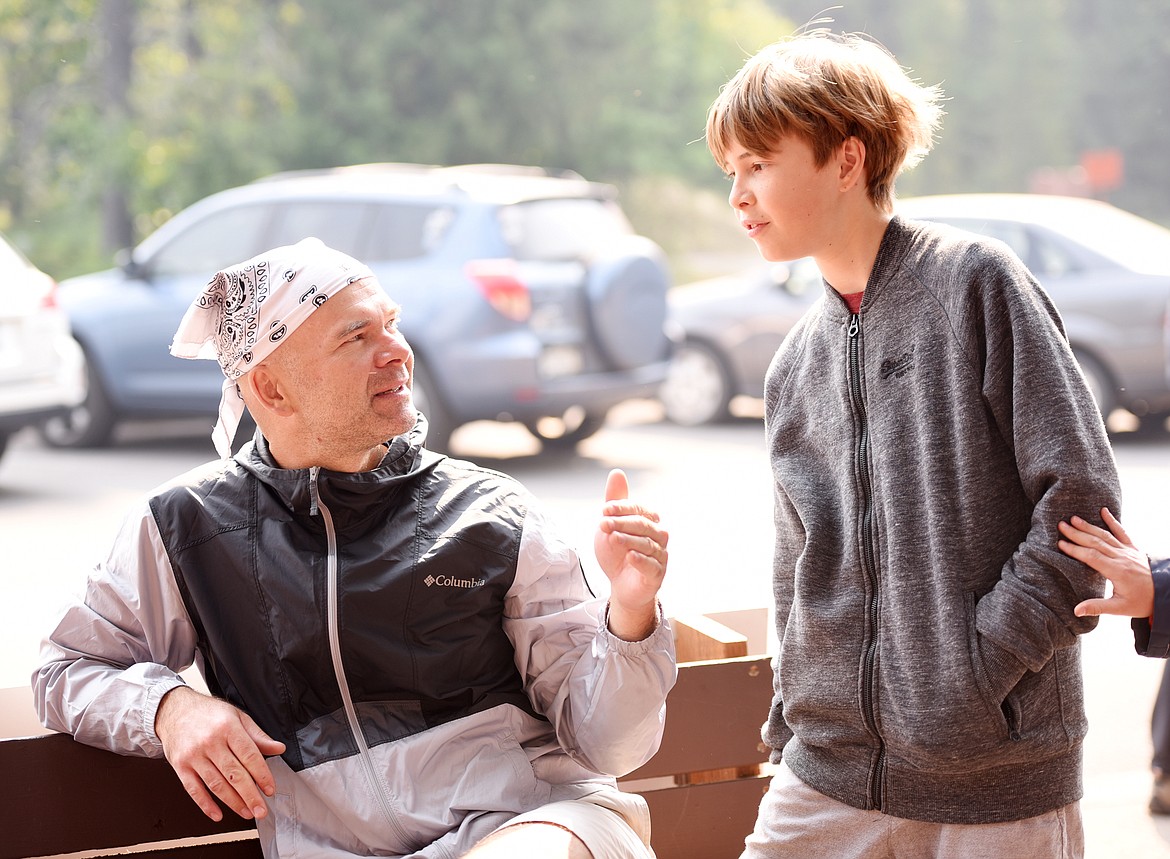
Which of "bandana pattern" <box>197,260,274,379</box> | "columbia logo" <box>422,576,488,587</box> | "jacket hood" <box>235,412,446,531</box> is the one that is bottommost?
"columbia logo" <box>422,576,488,587</box>

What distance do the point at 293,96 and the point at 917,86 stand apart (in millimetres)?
6653

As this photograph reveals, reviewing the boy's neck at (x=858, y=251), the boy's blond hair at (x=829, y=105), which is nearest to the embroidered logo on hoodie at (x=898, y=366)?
the boy's neck at (x=858, y=251)

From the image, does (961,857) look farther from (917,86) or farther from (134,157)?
(134,157)

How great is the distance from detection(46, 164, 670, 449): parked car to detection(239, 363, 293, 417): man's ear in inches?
136

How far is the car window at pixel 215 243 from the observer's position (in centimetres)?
560

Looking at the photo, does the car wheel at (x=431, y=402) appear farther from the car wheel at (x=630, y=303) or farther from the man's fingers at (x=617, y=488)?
the man's fingers at (x=617, y=488)

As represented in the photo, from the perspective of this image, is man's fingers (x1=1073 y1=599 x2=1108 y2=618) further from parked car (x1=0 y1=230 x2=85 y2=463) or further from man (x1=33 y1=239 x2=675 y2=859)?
parked car (x1=0 y1=230 x2=85 y2=463)

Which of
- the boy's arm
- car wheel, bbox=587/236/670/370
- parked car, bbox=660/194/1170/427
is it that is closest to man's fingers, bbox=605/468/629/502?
the boy's arm

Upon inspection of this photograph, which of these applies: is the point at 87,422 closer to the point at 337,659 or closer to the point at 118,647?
the point at 118,647

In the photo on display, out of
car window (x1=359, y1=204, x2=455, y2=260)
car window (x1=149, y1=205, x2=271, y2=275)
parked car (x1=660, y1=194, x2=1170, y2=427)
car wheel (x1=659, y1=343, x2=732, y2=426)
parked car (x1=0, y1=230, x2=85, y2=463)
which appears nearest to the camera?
parked car (x1=0, y1=230, x2=85, y2=463)

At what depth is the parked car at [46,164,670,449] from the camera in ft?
18.0

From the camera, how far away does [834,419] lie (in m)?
1.67

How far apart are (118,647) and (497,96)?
7.12m

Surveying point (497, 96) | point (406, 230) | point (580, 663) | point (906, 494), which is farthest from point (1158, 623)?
point (497, 96)
